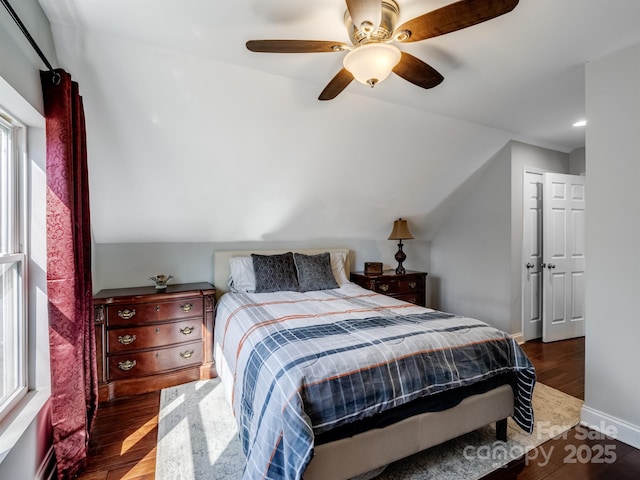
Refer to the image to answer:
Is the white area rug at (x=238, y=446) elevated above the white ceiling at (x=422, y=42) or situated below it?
below

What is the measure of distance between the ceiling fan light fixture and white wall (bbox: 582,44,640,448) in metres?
1.68

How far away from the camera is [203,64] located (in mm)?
2178

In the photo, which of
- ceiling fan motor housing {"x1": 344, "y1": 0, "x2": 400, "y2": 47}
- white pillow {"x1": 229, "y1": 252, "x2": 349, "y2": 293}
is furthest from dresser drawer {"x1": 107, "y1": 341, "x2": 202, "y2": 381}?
ceiling fan motor housing {"x1": 344, "y1": 0, "x2": 400, "y2": 47}

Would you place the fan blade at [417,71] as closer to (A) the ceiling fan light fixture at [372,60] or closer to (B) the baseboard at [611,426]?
(A) the ceiling fan light fixture at [372,60]

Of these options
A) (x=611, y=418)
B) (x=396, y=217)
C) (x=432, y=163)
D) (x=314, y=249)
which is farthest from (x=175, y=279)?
(x=611, y=418)

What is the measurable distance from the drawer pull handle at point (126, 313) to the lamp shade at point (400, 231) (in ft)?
9.42

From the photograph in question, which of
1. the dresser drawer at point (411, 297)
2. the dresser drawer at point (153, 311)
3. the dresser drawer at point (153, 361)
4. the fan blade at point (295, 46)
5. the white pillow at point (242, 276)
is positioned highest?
the fan blade at point (295, 46)

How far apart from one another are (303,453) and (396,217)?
3317 mm

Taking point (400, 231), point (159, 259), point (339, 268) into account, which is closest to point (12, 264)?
point (159, 259)

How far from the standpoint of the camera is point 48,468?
5.43 ft

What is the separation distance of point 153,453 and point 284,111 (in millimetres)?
2513

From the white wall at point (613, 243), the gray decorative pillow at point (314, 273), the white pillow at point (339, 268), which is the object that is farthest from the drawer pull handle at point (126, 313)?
the white wall at point (613, 243)

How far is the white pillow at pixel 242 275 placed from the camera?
122 inches

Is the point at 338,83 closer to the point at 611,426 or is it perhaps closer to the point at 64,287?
the point at 64,287
